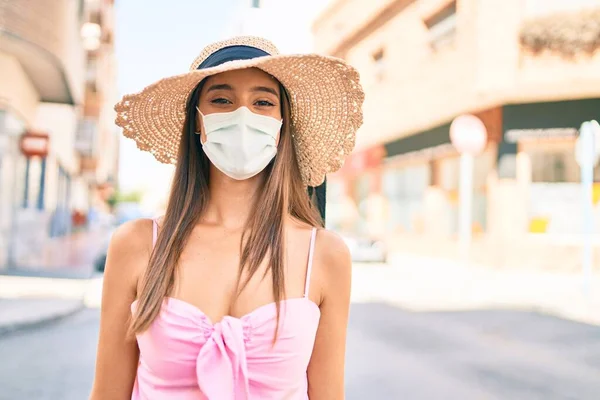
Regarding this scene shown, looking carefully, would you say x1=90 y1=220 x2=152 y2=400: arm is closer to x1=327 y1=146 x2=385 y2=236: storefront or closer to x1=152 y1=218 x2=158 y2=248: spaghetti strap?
x1=152 y1=218 x2=158 y2=248: spaghetti strap

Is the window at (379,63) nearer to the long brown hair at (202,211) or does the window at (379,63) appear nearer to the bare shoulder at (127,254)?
the long brown hair at (202,211)

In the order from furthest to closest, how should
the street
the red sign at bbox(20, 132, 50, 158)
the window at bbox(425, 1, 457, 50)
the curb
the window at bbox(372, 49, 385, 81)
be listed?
the window at bbox(372, 49, 385, 81) → the window at bbox(425, 1, 457, 50) → the red sign at bbox(20, 132, 50, 158) → the curb → the street

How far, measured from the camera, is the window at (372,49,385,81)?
24.2 metres

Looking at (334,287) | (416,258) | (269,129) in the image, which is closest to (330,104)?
(269,129)

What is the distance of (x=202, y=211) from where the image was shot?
175cm

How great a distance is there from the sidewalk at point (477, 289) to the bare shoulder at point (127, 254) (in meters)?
8.56

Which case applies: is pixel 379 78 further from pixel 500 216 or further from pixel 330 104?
pixel 330 104

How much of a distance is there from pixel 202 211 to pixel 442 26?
762 inches

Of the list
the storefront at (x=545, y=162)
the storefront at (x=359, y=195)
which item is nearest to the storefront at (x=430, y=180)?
the storefront at (x=545, y=162)

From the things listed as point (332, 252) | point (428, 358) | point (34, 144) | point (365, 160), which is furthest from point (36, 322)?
point (365, 160)

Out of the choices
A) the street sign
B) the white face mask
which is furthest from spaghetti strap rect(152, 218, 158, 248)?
the street sign

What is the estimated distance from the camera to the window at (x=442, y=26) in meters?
19.0

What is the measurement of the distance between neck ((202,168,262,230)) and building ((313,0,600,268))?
51.3 feet

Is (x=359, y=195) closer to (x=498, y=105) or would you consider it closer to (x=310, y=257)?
(x=498, y=105)
